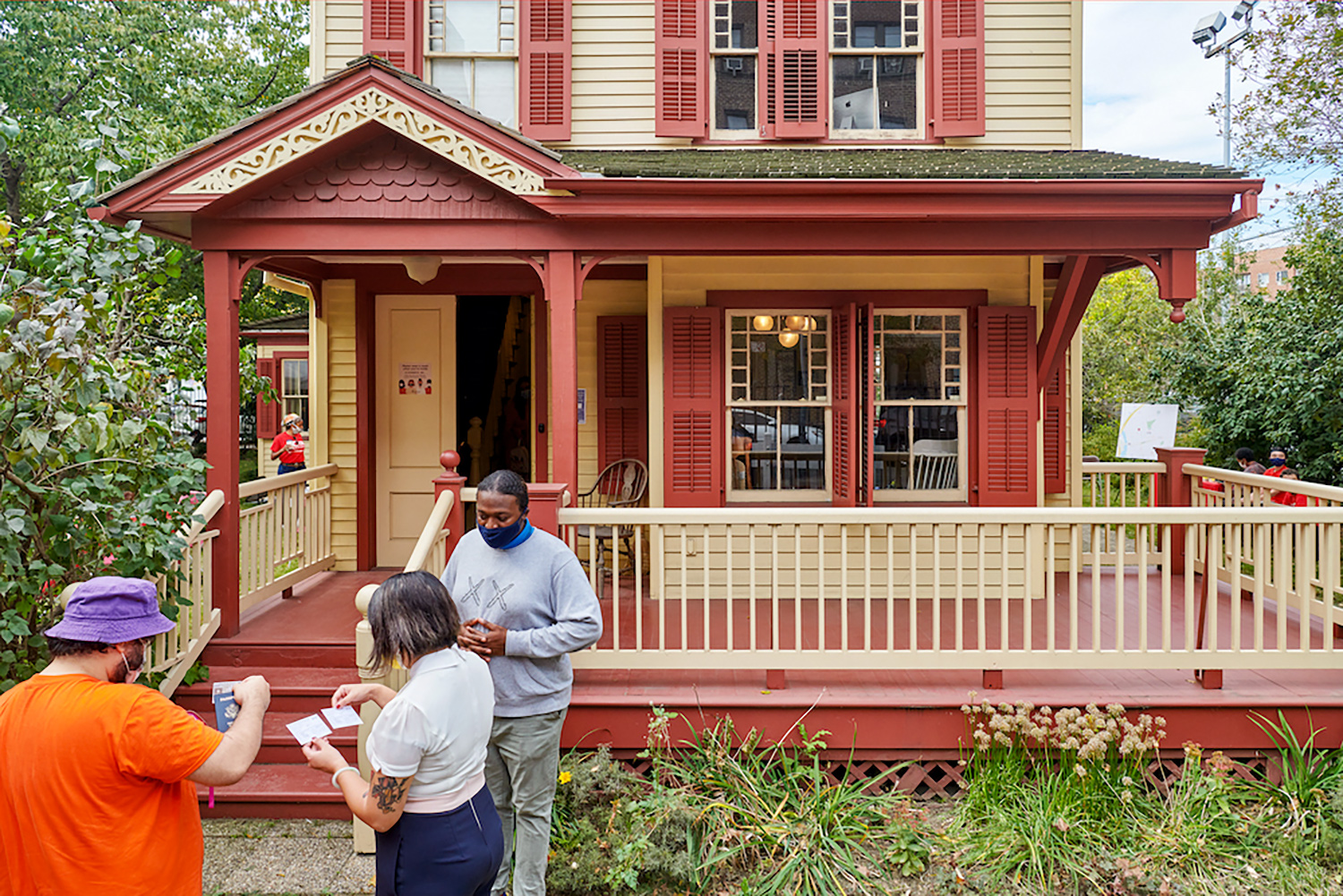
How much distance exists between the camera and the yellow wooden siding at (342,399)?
24.1 feet

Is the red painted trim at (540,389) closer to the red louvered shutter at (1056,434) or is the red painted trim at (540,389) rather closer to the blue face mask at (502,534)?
the blue face mask at (502,534)

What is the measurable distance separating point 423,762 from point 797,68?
254 inches

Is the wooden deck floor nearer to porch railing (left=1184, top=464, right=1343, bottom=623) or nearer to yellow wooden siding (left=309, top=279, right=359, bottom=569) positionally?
porch railing (left=1184, top=464, right=1343, bottom=623)

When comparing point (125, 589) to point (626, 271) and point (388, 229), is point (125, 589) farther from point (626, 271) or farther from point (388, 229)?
point (626, 271)

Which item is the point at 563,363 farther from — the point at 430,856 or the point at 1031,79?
the point at 1031,79

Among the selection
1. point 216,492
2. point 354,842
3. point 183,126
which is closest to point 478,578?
point 354,842

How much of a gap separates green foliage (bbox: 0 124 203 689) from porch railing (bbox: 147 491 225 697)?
43cm

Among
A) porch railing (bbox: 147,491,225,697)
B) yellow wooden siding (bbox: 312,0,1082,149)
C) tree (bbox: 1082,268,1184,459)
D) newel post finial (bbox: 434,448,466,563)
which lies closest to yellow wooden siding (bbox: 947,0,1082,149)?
yellow wooden siding (bbox: 312,0,1082,149)

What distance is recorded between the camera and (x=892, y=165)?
19.2ft

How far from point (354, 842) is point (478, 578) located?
1732 mm

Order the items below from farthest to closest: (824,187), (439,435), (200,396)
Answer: (200,396) < (439,435) < (824,187)

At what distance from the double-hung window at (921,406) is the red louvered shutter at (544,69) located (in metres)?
3.15

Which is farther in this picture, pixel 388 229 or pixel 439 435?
pixel 439 435

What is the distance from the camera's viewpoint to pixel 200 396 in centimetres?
1800
